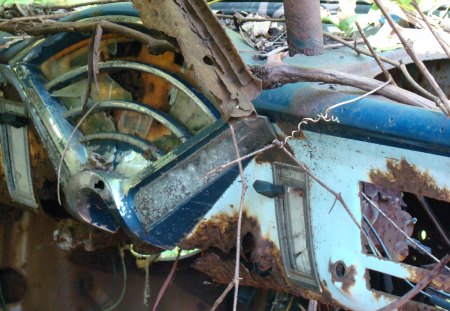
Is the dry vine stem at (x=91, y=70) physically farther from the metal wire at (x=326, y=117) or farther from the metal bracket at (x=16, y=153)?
the metal wire at (x=326, y=117)

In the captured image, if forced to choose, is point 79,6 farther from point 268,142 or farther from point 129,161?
point 268,142

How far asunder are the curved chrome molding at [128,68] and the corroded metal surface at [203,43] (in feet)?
1.08

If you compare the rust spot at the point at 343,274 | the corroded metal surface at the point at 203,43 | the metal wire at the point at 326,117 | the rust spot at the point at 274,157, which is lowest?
the rust spot at the point at 343,274

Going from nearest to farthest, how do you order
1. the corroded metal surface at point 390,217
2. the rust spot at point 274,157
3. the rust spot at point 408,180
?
the rust spot at point 408,180 < the corroded metal surface at point 390,217 < the rust spot at point 274,157

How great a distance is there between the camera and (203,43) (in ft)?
8.06

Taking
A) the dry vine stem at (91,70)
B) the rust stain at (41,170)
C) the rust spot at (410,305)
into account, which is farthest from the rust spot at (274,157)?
the rust stain at (41,170)

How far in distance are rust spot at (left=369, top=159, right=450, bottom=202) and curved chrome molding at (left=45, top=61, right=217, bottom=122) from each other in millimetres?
658

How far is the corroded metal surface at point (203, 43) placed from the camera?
243 centimetres

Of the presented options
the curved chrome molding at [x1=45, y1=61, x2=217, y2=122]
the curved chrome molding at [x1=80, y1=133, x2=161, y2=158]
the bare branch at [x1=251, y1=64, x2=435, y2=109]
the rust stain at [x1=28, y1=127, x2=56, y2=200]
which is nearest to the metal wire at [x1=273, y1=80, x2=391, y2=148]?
the bare branch at [x1=251, y1=64, x2=435, y2=109]

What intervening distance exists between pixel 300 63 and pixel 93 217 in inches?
37.6

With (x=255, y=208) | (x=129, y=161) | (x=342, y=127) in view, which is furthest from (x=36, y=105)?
(x=342, y=127)

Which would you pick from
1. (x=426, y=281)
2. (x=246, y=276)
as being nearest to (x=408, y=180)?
(x=426, y=281)

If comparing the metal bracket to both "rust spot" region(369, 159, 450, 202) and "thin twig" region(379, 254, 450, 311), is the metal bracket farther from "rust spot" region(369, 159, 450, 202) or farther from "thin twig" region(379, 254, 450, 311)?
"thin twig" region(379, 254, 450, 311)

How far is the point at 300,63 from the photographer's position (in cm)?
276
